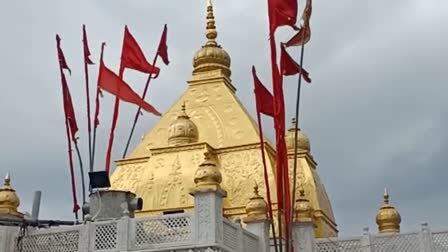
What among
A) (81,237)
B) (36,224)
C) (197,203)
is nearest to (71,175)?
(36,224)

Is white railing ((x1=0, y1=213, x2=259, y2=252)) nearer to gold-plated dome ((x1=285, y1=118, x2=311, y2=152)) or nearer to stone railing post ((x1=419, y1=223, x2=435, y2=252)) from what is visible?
stone railing post ((x1=419, y1=223, x2=435, y2=252))

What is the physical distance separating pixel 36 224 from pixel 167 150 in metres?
7.27

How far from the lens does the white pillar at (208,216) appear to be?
1808 cm

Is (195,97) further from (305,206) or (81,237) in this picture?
(81,237)

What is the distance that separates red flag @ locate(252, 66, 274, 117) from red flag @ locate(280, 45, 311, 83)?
2.53 feet

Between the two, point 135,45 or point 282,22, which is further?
point 135,45

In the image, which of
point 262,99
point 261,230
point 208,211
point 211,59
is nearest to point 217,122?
point 211,59

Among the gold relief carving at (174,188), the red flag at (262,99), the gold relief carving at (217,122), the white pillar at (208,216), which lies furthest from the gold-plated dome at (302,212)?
the gold relief carving at (217,122)

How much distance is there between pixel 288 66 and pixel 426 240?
516cm

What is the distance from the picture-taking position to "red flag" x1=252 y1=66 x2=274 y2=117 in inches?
842

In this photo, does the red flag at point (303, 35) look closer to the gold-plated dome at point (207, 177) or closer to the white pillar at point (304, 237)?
the gold-plated dome at point (207, 177)

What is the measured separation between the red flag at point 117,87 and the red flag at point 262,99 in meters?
3.16

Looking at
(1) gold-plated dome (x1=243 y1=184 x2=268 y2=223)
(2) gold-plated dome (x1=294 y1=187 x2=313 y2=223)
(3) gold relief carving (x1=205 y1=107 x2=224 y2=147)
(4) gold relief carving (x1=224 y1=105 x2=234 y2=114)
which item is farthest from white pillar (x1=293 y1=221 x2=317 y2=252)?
(4) gold relief carving (x1=224 y1=105 x2=234 y2=114)

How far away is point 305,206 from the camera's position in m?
21.7
